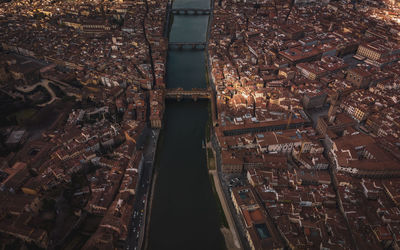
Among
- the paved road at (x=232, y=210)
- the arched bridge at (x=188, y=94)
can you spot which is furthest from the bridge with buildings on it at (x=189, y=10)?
the paved road at (x=232, y=210)

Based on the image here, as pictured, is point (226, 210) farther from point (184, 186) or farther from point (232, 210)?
point (184, 186)

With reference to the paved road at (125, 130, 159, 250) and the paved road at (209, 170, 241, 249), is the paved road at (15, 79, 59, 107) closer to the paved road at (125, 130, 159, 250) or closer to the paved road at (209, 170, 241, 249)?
the paved road at (125, 130, 159, 250)

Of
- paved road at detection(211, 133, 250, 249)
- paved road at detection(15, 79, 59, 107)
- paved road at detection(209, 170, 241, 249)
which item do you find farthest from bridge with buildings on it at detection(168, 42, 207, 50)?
paved road at detection(209, 170, 241, 249)

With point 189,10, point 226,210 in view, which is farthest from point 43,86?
point 189,10

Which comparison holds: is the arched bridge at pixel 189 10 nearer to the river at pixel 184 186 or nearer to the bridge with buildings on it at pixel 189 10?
the bridge with buildings on it at pixel 189 10

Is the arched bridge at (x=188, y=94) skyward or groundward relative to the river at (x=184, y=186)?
skyward

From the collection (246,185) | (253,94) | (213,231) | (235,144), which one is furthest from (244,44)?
(213,231)
